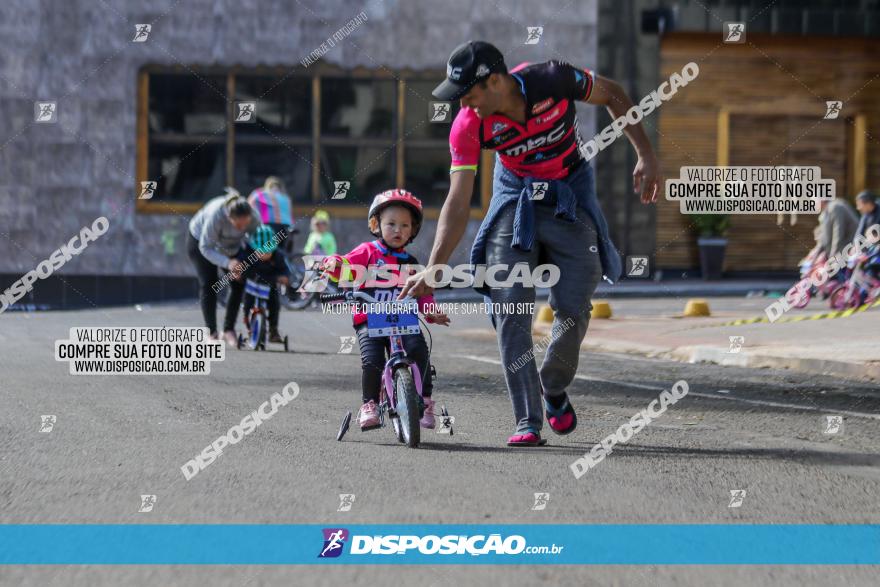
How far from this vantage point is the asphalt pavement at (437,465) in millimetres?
4840

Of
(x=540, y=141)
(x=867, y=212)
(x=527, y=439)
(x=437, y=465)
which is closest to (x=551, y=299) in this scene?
(x=527, y=439)

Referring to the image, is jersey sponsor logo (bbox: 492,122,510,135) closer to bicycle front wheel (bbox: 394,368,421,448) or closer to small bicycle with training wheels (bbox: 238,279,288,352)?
bicycle front wheel (bbox: 394,368,421,448)

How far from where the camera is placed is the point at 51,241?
26.7m

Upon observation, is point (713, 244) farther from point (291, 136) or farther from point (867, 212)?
point (291, 136)

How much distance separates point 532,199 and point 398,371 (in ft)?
3.60

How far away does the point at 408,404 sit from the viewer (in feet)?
24.7

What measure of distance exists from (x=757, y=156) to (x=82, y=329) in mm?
15746

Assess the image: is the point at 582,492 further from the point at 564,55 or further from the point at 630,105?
the point at 564,55

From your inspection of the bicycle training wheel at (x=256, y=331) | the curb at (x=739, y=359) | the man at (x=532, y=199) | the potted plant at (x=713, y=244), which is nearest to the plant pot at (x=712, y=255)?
the potted plant at (x=713, y=244)

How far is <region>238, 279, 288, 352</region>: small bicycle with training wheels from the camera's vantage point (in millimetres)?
14555

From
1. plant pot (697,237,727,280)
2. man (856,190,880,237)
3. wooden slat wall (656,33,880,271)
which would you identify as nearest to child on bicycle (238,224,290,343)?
man (856,190,880,237)

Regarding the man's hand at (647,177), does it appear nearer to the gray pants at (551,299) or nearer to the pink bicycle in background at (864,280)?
the gray pants at (551,299)

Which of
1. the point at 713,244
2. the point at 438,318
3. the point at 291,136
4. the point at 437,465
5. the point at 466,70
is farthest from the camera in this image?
the point at 713,244

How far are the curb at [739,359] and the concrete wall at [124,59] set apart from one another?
1135 centimetres
